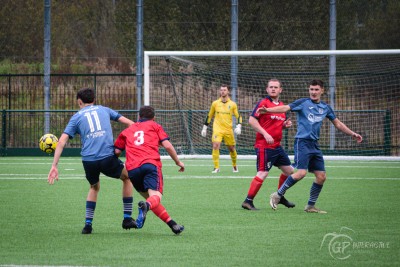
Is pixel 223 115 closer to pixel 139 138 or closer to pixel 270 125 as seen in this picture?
pixel 270 125

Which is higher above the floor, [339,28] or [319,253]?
[339,28]

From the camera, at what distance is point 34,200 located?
1241 cm

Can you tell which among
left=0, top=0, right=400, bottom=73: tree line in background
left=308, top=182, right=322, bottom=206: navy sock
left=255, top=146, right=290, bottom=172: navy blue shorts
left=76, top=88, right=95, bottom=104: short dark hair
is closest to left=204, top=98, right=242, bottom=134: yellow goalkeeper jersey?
left=255, top=146, right=290, bottom=172: navy blue shorts

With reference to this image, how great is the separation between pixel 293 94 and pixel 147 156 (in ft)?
51.1

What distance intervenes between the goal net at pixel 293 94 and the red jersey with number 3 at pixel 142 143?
13169mm

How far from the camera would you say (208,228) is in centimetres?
926

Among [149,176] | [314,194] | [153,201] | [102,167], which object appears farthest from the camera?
[314,194]

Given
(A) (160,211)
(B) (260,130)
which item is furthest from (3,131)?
(A) (160,211)

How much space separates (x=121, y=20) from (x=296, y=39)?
331 inches

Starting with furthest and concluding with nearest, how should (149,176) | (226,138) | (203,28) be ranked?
(203,28) → (226,138) → (149,176)

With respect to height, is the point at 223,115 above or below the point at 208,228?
above

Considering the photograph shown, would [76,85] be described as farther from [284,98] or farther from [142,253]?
[142,253]

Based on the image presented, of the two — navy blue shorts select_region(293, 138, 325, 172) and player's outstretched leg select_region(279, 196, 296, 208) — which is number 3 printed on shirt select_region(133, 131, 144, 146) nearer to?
navy blue shorts select_region(293, 138, 325, 172)

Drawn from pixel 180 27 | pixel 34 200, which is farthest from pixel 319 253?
pixel 180 27
